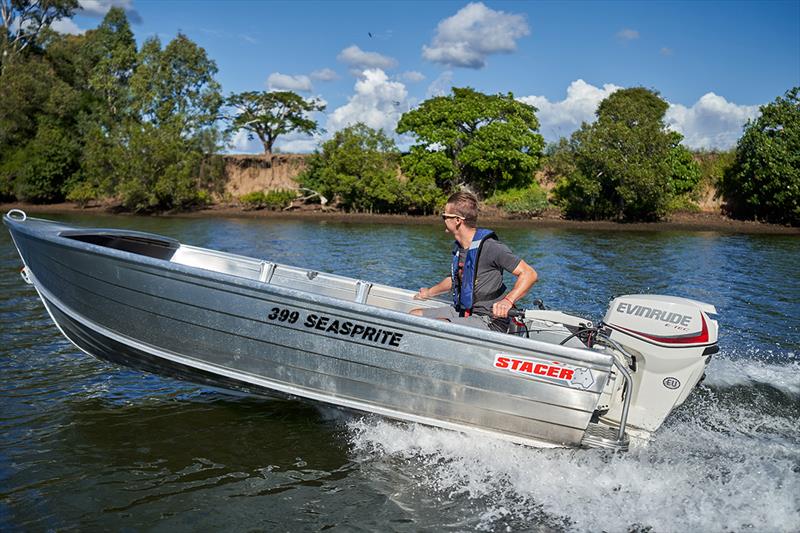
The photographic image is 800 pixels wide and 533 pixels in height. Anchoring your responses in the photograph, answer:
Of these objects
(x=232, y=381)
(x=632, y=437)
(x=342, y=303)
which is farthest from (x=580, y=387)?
(x=232, y=381)

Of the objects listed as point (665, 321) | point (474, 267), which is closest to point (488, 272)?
point (474, 267)

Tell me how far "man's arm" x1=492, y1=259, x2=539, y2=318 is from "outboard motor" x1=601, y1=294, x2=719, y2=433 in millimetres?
1007

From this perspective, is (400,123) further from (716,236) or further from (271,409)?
(271,409)

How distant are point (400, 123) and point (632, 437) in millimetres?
34649

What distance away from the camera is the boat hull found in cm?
471

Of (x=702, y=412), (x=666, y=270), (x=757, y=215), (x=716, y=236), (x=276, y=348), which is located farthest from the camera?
(x=757, y=215)

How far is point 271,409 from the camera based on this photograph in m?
6.65

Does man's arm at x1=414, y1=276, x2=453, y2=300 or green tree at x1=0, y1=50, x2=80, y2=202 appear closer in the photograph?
man's arm at x1=414, y1=276, x2=453, y2=300

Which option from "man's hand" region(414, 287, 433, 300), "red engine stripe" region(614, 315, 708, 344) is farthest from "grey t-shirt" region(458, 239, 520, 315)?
"red engine stripe" region(614, 315, 708, 344)

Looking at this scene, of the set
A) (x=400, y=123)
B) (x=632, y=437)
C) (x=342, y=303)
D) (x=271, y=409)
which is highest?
(x=400, y=123)

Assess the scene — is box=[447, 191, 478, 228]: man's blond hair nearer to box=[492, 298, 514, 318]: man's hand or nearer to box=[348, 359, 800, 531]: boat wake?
box=[492, 298, 514, 318]: man's hand

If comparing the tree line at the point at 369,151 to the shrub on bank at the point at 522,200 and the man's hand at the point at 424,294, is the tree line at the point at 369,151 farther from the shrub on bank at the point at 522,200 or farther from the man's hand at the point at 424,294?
the man's hand at the point at 424,294

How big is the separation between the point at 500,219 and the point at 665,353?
30151mm

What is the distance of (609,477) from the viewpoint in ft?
16.3
